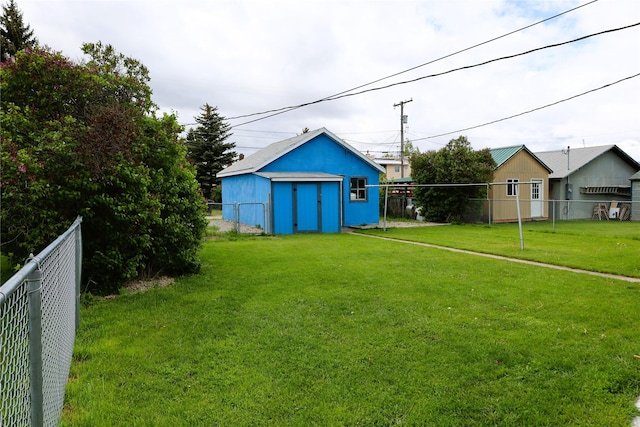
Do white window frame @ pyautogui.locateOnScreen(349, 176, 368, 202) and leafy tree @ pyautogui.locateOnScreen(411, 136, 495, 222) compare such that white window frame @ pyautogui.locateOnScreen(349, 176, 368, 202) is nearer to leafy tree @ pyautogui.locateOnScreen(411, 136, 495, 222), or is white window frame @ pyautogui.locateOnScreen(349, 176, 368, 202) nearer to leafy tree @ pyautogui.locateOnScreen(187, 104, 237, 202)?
leafy tree @ pyautogui.locateOnScreen(411, 136, 495, 222)

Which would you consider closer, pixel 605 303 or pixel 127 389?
pixel 127 389

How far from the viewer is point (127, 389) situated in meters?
3.51

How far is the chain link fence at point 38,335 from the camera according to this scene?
2.07 metres

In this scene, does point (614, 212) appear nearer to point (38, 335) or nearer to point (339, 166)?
point (339, 166)

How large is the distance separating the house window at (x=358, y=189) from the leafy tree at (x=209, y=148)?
25114mm

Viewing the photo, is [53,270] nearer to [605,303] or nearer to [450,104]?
[605,303]

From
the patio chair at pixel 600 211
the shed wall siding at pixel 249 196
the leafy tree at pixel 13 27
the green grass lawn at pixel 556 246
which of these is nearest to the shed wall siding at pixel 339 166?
the shed wall siding at pixel 249 196

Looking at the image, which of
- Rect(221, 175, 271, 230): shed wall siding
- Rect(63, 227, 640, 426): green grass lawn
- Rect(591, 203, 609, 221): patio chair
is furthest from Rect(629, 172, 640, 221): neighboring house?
Rect(221, 175, 271, 230): shed wall siding

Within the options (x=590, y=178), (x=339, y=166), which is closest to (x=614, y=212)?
(x=590, y=178)

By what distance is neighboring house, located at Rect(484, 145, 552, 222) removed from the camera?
21703mm

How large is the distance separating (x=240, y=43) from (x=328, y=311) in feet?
44.5

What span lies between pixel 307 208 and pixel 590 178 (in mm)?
20590

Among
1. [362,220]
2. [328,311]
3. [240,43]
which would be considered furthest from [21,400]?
[362,220]

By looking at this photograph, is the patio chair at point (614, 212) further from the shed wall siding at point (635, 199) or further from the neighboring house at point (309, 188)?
the neighboring house at point (309, 188)
